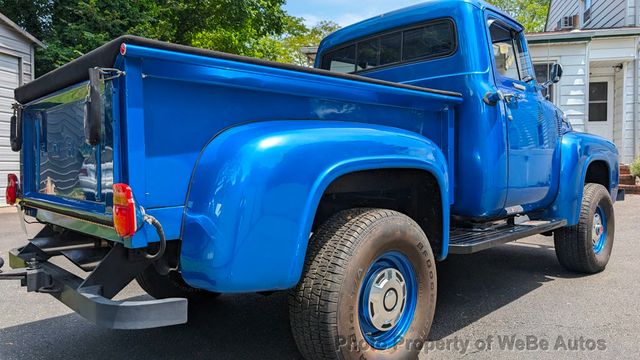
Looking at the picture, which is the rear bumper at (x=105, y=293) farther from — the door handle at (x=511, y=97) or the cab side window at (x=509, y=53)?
the cab side window at (x=509, y=53)

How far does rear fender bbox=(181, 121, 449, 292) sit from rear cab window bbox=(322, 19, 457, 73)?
1.99m

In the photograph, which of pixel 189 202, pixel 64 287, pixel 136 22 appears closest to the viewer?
pixel 189 202

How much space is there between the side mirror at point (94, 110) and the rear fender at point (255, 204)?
44 cm

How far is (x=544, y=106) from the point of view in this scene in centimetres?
458

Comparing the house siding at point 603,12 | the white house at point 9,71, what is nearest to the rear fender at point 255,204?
the white house at point 9,71

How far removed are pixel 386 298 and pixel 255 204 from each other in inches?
40.4

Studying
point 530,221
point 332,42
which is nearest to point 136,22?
point 332,42

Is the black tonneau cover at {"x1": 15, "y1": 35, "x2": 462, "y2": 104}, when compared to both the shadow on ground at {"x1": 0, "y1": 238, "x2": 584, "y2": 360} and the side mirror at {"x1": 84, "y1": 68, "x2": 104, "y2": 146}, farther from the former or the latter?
the shadow on ground at {"x1": 0, "y1": 238, "x2": 584, "y2": 360}

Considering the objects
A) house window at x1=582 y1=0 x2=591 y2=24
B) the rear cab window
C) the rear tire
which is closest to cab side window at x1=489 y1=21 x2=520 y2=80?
the rear cab window

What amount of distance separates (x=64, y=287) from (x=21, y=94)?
4.76ft

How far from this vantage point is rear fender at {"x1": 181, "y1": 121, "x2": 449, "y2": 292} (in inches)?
84.8

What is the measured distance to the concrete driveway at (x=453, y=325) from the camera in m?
3.25

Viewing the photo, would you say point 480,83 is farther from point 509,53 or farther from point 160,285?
point 160,285

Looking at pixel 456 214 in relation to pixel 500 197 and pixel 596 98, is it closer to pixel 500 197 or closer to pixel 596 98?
pixel 500 197
